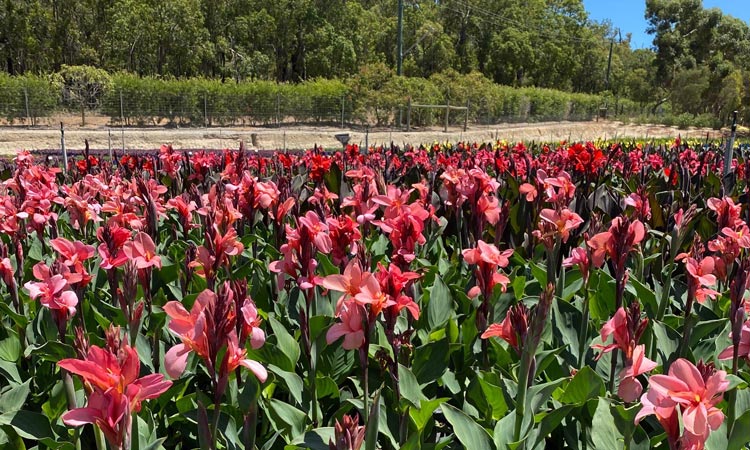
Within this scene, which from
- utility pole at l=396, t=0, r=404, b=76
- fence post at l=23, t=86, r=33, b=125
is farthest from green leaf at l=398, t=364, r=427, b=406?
utility pole at l=396, t=0, r=404, b=76

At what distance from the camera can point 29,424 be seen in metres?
1.44

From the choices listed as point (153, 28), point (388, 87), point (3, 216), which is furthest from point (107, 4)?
point (3, 216)

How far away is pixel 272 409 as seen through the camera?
1.52m

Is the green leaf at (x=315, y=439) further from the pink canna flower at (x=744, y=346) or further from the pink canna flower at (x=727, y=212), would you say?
the pink canna flower at (x=727, y=212)

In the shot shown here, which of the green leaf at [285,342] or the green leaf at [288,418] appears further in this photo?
the green leaf at [285,342]

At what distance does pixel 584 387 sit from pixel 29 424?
4.36 ft

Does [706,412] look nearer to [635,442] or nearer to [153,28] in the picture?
[635,442]

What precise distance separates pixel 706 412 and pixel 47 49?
49559 mm

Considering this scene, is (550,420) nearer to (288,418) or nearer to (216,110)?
(288,418)

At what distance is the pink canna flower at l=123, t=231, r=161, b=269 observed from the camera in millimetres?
1651

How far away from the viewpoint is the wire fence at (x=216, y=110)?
2755cm

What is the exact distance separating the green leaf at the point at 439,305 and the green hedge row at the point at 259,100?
28.1 meters

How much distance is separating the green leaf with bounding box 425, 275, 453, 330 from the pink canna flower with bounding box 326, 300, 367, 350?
777mm

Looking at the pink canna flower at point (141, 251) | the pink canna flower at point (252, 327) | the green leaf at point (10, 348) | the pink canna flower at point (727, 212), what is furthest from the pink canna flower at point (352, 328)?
the pink canna flower at point (727, 212)
